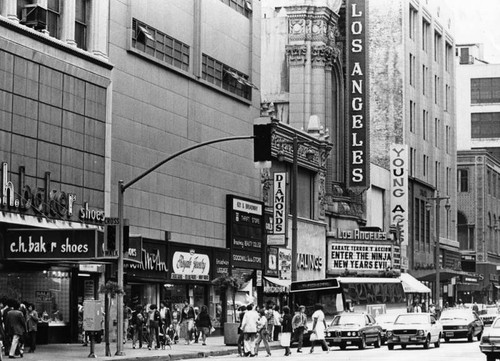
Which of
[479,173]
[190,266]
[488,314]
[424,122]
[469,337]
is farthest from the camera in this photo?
[479,173]

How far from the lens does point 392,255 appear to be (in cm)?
7294

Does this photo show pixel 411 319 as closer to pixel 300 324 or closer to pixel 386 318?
pixel 300 324

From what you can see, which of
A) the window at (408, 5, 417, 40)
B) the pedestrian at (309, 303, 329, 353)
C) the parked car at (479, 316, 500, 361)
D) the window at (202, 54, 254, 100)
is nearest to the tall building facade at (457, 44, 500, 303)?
the window at (408, 5, 417, 40)

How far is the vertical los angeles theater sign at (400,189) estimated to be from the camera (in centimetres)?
8706

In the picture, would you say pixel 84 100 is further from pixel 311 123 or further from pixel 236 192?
pixel 311 123

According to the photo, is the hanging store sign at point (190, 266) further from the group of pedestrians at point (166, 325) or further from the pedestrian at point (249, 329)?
the pedestrian at point (249, 329)

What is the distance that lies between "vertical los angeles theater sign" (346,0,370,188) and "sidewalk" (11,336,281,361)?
2901cm

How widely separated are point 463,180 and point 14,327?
94.1 meters

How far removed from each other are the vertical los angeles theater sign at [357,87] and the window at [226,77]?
16.0 meters

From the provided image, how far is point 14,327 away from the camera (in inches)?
1382

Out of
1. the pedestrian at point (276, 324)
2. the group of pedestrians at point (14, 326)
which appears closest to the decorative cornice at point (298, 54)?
the pedestrian at point (276, 324)

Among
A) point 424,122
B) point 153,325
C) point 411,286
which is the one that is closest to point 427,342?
→ point 153,325

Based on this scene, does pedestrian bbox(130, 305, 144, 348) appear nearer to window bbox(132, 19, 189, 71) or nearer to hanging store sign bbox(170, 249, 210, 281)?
hanging store sign bbox(170, 249, 210, 281)

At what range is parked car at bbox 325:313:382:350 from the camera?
46.3 meters
